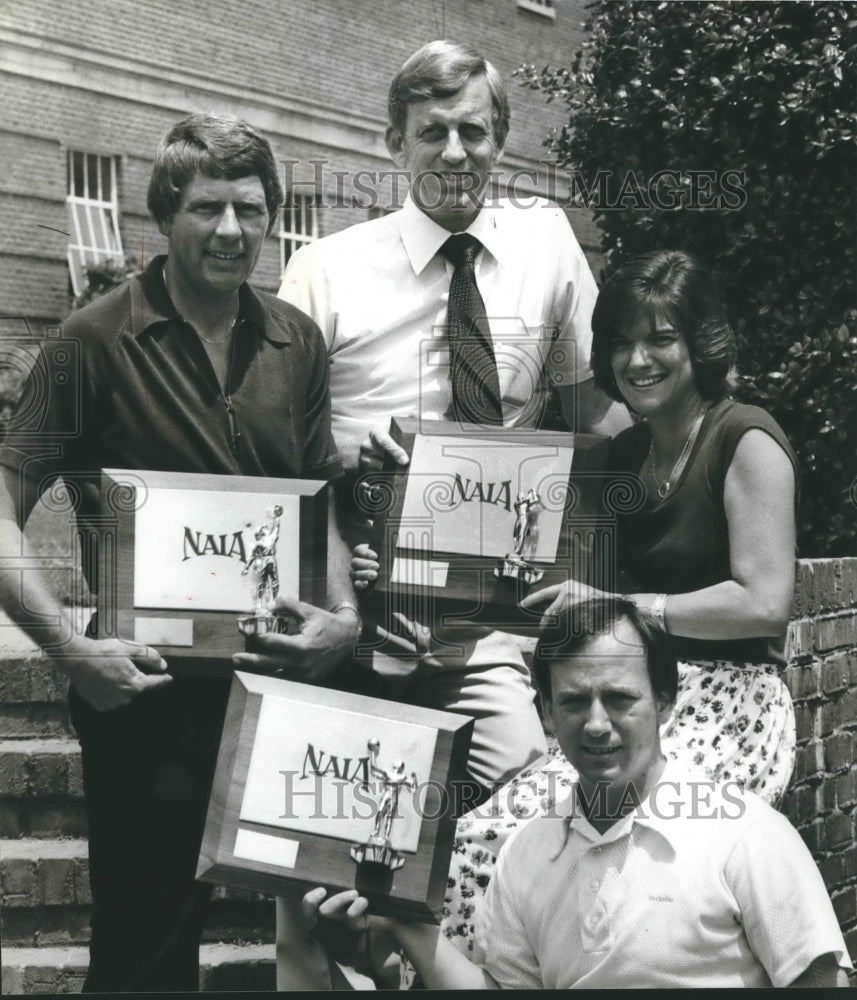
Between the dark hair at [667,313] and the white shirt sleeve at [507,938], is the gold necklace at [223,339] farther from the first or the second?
the white shirt sleeve at [507,938]

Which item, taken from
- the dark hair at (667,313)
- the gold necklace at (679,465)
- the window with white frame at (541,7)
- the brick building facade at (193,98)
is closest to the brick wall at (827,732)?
the gold necklace at (679,465)

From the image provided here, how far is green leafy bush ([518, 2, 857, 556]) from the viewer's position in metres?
3.26

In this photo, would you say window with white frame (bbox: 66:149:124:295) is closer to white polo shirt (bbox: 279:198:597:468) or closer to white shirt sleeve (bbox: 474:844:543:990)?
white polo shirt (bbox: 279:198:597:468)

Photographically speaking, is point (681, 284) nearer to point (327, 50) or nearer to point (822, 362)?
point (822, 362)

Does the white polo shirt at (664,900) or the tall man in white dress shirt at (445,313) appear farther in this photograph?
the tall man in white dress shirt at (445,313)

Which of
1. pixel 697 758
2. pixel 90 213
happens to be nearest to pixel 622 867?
→ pixel 697 758

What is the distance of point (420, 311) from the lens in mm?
3061

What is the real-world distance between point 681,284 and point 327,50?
992 millimetres

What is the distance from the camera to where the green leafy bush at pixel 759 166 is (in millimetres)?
3264

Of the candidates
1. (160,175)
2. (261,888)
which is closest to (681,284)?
(160,175)

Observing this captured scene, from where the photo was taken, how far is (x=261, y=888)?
2969 mm

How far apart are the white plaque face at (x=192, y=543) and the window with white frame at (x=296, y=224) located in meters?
0.54

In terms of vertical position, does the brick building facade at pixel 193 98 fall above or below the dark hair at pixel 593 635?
above

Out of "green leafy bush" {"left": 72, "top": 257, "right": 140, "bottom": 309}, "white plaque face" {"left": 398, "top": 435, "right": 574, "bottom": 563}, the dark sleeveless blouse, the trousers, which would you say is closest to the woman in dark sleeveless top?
the dark sleeveless blouse
